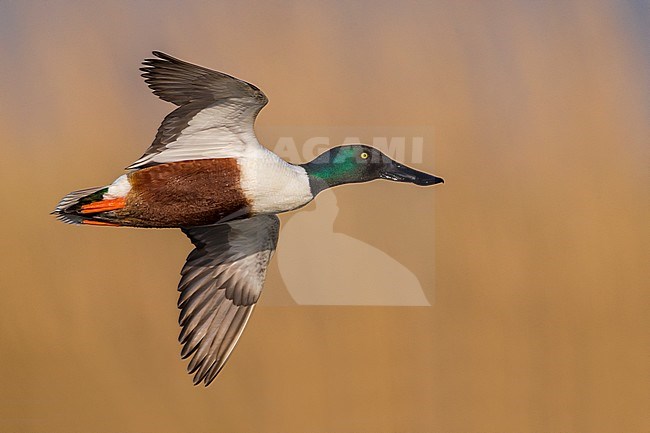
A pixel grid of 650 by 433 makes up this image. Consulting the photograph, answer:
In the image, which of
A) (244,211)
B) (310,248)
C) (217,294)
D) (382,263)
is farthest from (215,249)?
(382,263)

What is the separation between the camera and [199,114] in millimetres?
1436

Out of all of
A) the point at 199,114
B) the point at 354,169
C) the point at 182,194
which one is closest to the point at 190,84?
the point at 199,114

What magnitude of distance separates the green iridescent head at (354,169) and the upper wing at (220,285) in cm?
19

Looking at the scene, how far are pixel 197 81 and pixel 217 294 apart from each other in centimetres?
45

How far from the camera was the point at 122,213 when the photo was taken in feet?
4.55

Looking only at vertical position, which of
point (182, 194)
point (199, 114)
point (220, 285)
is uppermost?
point (199, 114)

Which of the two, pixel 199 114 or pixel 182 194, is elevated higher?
pixel 199 114

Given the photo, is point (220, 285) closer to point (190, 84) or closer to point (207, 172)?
point (207, 172)

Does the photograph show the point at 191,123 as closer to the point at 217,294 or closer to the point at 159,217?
the point at 159,217

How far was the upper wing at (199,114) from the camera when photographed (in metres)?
1.38

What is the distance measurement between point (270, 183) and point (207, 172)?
108mm

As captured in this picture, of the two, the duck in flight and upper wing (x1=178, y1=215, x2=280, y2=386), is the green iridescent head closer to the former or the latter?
the duck in flight

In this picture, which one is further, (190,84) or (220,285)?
(220,285)

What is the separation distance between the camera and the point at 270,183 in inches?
55.7
